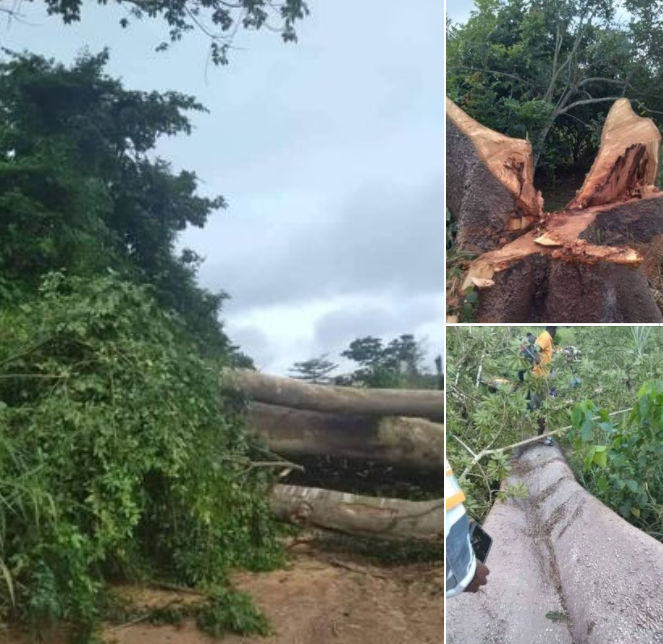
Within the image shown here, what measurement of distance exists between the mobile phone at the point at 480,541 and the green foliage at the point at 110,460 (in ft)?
1.62

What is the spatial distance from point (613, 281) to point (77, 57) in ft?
4.58

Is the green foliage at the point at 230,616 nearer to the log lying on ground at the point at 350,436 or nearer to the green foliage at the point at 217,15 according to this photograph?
the log lying on ground at the point at 350,436

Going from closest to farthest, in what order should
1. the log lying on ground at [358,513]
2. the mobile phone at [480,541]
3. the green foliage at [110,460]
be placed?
1. the green foliage at [110,460]
2. the log lying on ground at [358,513]
3. the mobile phone at [480,541]

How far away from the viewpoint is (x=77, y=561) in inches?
75.3

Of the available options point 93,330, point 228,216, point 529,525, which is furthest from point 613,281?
point 93,330

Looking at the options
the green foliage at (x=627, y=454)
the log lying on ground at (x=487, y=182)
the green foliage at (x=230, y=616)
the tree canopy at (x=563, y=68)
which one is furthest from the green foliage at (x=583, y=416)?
the green foliage at (x=230, y=616)

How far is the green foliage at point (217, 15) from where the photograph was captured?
6.82ft

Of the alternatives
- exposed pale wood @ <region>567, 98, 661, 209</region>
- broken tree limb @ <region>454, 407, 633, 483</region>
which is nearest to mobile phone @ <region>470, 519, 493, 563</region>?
broken tree limb @ <region>454, 407, 633, 483</region>

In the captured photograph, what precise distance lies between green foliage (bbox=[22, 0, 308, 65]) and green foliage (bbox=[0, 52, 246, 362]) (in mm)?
145

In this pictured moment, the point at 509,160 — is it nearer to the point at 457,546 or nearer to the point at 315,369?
the point at 315,369

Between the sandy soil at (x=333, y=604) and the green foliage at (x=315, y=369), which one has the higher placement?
the green foliage at (x=315, y=369)

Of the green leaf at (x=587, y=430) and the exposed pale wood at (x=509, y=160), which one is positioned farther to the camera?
the green leaf at (x=587, y=430)

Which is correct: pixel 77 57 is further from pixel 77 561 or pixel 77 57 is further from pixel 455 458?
pixel 455 458

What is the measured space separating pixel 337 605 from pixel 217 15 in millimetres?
1465
